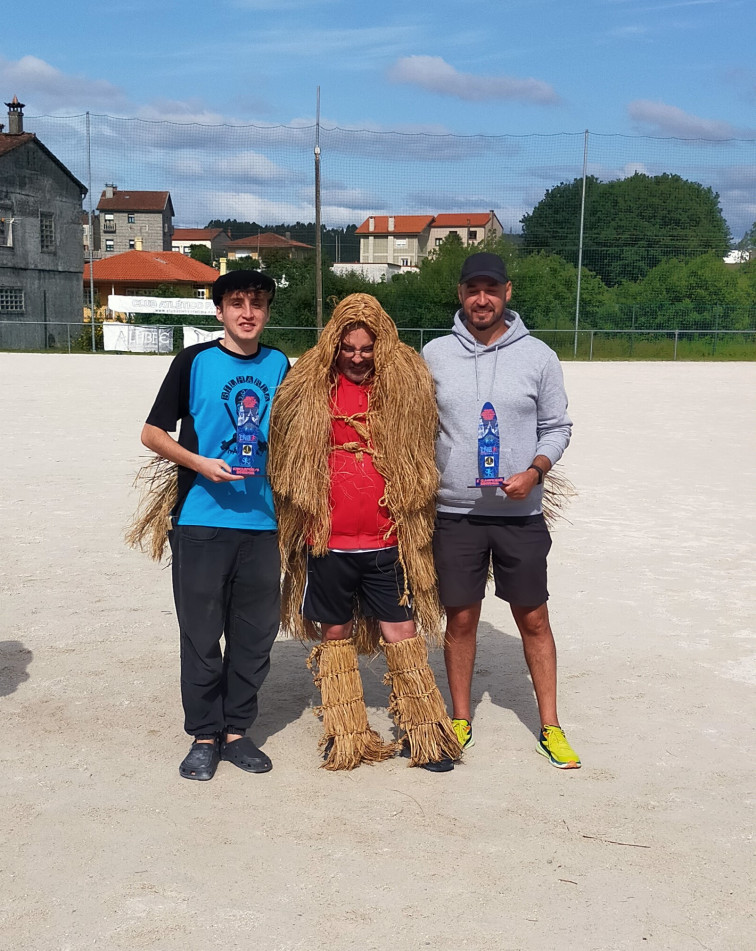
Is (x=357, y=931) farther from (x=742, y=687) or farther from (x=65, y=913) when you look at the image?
(x=742, y=687)

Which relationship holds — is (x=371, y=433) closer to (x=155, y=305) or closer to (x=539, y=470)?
(x=539, y=470)

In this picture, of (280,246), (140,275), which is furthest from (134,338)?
(140,275)

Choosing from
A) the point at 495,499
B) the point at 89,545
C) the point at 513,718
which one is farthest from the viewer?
the point at 89,545

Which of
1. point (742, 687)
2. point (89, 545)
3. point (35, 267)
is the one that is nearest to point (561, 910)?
point (742, 687)

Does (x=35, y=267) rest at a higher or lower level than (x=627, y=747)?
higher

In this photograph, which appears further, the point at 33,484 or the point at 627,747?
the point at 33,484

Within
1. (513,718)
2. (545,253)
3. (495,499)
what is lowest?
(513,718)

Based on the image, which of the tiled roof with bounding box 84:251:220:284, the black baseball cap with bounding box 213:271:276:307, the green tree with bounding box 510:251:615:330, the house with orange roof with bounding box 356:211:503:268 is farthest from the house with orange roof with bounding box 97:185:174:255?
the black baseball cap with bounding box 213:271:276:307

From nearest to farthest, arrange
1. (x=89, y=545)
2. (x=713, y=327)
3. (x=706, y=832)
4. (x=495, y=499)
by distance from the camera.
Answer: (x=706, y=832) < (x=495, y=499) < (x=89, y=545) < (x=713, y=327)

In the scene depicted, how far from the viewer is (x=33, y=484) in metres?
8.43

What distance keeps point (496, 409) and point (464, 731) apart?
1228 mm

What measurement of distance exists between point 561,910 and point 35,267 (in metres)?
38.6

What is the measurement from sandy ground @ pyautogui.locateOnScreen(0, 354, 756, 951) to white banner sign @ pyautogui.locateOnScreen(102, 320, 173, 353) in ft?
82.8

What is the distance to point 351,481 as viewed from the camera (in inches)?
134
